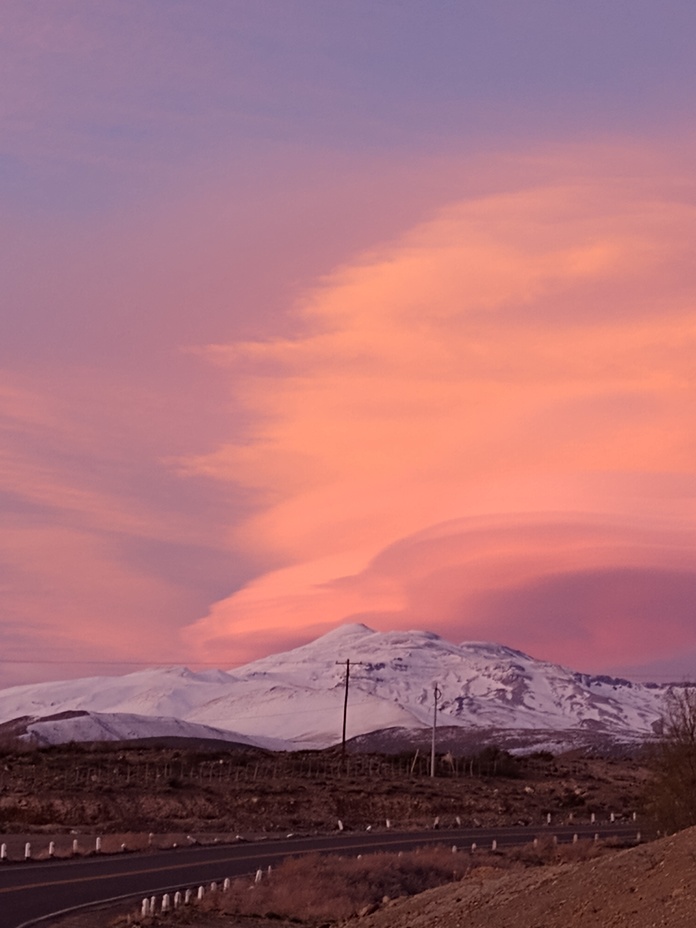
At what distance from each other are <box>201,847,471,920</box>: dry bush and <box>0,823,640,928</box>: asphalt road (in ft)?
9.32

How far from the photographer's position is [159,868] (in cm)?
4506

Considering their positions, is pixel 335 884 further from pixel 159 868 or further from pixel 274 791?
pixel 274 791

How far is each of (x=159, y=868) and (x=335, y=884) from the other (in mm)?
8664

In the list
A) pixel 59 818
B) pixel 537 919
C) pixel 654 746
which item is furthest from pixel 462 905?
pixel 59 818

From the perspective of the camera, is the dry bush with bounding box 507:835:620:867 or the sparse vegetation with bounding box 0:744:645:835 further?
the sparse vegetation with bounding box 0:744:645:835

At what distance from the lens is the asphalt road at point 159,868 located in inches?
1362

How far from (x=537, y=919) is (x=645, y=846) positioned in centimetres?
297

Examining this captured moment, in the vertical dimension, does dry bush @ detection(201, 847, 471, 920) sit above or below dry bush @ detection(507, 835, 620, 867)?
below

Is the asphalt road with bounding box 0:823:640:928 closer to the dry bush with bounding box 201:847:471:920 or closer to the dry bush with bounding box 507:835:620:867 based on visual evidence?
the dry bush with bounding box 201:847:471:920

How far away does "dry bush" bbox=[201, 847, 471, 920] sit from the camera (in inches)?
1399

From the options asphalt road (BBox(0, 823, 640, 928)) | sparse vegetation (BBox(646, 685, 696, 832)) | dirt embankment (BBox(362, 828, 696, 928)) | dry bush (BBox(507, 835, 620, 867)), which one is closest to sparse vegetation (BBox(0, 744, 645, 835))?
asphalt road (BBox(0, 823, 640, 928))

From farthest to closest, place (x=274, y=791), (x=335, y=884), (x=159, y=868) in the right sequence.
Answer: (x=274, y=791) → (x=159, y=868) → (x=335, y=884)

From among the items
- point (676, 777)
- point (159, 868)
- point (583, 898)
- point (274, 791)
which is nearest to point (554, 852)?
point (676, 777)

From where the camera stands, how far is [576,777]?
117812 millimetres
